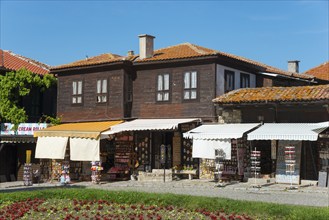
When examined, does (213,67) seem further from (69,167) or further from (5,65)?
(5,65)

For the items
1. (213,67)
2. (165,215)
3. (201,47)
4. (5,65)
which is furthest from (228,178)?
(5,65)

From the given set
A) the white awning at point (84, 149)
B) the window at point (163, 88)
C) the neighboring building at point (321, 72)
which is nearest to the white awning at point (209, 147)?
the window at point (163, 88)

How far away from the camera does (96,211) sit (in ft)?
45.4

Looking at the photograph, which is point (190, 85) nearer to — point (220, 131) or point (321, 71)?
point (220, 131)

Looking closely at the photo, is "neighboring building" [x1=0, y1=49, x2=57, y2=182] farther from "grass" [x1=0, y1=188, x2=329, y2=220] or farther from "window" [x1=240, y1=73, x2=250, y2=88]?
"grass" [x1=0, y1=188, x2=329, y2=220]

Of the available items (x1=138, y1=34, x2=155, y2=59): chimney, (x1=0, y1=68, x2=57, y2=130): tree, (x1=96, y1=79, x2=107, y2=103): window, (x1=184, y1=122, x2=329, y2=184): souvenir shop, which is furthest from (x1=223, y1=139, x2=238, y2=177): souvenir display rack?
(x1=0, y1=68, x2=57, y2=130): tree

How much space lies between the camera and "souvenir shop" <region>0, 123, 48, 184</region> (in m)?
31.2

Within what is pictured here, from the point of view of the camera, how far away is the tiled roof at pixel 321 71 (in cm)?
3726

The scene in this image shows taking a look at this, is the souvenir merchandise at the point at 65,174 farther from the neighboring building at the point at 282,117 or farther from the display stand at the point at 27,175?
the neighboring building at the point at 282,117

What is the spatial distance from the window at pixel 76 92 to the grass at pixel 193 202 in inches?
590

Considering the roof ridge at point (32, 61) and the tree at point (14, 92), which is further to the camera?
the roof ridge at point (32, 61)

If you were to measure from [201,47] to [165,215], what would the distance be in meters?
19.3

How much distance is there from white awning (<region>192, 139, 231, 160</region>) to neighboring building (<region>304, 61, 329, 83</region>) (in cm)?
1403

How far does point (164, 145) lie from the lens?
28.4 metres
